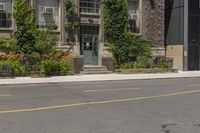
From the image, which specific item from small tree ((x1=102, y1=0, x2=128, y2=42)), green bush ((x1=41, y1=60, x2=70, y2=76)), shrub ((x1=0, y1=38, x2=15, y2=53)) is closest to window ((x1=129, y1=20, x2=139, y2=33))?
small tree ((x1=102, y1=0, x2=128, y2=42))

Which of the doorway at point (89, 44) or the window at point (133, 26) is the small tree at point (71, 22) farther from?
the window at point (133, 26)

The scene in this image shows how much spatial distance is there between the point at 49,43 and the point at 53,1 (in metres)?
4.54

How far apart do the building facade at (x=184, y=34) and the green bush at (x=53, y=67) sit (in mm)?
12847

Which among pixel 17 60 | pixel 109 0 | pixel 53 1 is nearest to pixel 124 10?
pixel 109 0

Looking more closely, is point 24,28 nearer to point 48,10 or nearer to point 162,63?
point 48,10

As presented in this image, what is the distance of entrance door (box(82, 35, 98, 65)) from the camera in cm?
3469

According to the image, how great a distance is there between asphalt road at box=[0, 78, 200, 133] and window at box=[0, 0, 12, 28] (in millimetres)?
15122

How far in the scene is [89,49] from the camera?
115 feet

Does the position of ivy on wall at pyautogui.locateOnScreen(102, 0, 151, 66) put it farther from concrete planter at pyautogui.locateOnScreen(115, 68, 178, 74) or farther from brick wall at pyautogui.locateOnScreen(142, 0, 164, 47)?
concrete planter at pyautogui.locateOnScreen(115, 68, 178, 74)

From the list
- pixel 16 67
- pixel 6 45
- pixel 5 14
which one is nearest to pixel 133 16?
pixel 5 14

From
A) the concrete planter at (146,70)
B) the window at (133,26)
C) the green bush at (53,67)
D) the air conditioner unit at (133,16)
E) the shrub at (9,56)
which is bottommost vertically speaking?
the concrete planter at (146,70)

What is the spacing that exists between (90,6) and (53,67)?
26.2 ft

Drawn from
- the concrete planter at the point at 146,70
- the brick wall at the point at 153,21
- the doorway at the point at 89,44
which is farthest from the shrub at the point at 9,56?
the brick wall at the point at 153,21

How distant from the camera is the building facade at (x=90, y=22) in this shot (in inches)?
1272
